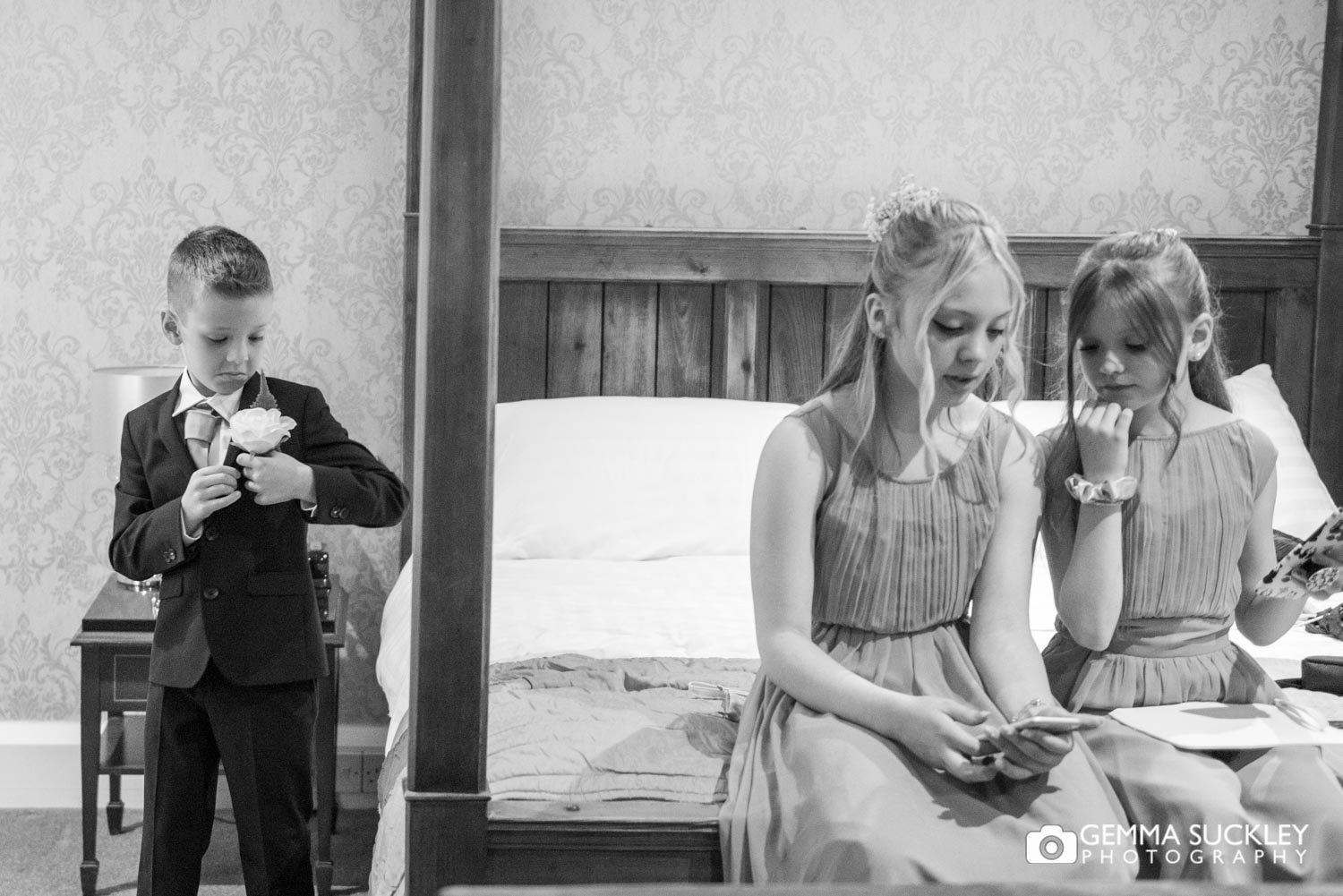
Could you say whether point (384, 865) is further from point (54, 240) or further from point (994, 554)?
point (54, 240)

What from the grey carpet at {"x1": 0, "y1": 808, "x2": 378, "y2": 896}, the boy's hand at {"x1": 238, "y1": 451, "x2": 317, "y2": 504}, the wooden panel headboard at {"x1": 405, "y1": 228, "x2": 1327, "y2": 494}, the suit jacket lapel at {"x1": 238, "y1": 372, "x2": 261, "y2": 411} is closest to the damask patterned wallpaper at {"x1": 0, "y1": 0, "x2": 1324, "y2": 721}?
the wooden panel headboard at {"x1": 405, "y1": 228, "x2": 1327, "y2": 494}

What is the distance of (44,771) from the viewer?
326 cm

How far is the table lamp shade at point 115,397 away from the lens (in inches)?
112

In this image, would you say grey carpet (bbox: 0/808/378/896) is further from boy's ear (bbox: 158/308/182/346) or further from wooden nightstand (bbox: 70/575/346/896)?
boy's ear (bbox: 158/308/182/346)

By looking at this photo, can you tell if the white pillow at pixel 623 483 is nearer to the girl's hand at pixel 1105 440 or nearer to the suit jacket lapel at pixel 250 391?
the suit jacket lapel at pixel 250 391

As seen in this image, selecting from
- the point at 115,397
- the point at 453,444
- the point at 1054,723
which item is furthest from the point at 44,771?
the point at 1054,723

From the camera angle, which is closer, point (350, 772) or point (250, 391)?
point (250, 391)

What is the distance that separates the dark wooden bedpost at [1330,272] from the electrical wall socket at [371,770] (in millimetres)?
2204

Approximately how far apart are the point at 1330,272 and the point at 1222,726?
2.07 metres

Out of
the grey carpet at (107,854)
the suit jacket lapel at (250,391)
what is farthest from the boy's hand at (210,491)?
the grey carpet at (107,854)

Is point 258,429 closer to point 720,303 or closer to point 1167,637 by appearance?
point 1167,637

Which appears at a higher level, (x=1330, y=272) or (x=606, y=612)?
(x=1330, y=272)

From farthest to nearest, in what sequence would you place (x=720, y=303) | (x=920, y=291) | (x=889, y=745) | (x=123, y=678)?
(x=720, y=303) < (x=123, y=678) < (x=920, y=291) < (x=889, y=745)

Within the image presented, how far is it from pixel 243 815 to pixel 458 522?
2.28ft
